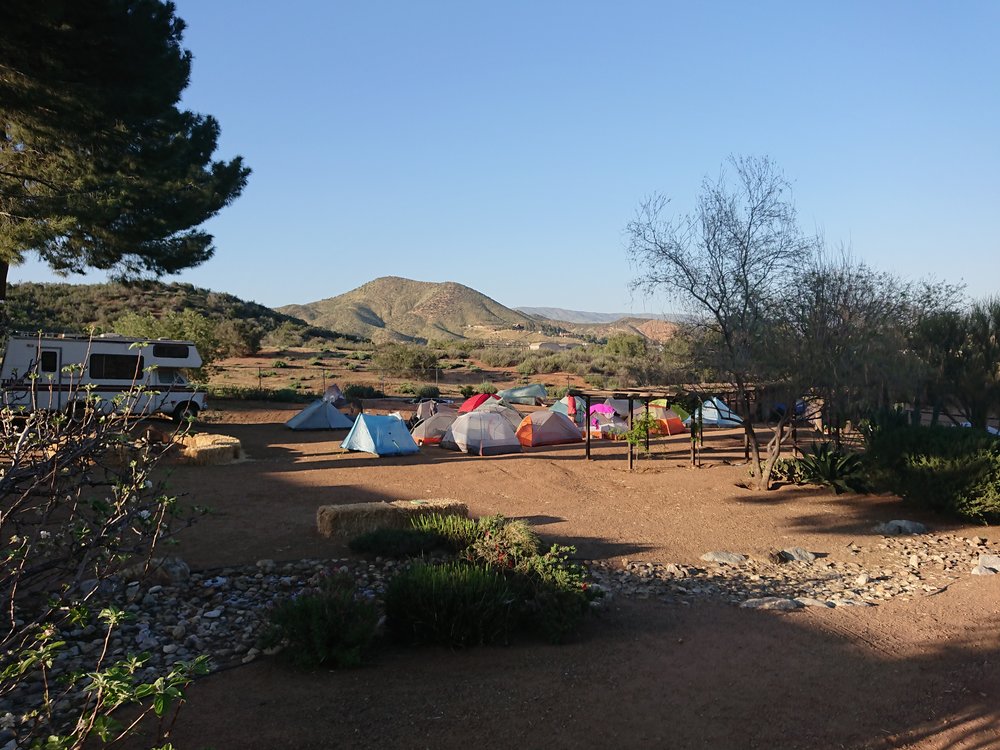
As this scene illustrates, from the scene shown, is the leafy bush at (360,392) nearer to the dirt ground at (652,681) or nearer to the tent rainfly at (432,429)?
the tent rainfly at (432,429)

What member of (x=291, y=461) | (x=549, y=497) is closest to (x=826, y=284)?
(x=549, y=497)

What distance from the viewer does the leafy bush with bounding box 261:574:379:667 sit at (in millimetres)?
5531

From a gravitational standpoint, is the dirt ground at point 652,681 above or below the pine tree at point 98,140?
below

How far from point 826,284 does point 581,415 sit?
40.4 ft

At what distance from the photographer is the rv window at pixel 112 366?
2129cm

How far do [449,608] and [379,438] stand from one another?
42.9 ft

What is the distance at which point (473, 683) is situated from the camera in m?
5.36

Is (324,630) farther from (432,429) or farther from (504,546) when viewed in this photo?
(432,429)

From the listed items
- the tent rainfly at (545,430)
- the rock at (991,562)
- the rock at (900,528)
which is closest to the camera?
the rock at (991,562)

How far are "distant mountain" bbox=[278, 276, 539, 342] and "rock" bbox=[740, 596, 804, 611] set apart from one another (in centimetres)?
9281

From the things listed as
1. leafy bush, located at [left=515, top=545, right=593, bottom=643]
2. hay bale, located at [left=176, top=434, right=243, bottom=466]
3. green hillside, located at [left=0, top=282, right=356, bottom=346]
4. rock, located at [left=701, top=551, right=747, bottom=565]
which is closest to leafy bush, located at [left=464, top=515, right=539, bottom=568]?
leafy bush, located at [left=515, top=545, right=593, bottom=643]

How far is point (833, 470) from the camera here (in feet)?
47.8

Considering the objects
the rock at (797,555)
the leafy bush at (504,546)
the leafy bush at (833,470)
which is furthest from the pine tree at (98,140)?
the leafy bush at (833,470)

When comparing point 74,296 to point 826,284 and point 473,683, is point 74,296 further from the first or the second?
point 473,683
